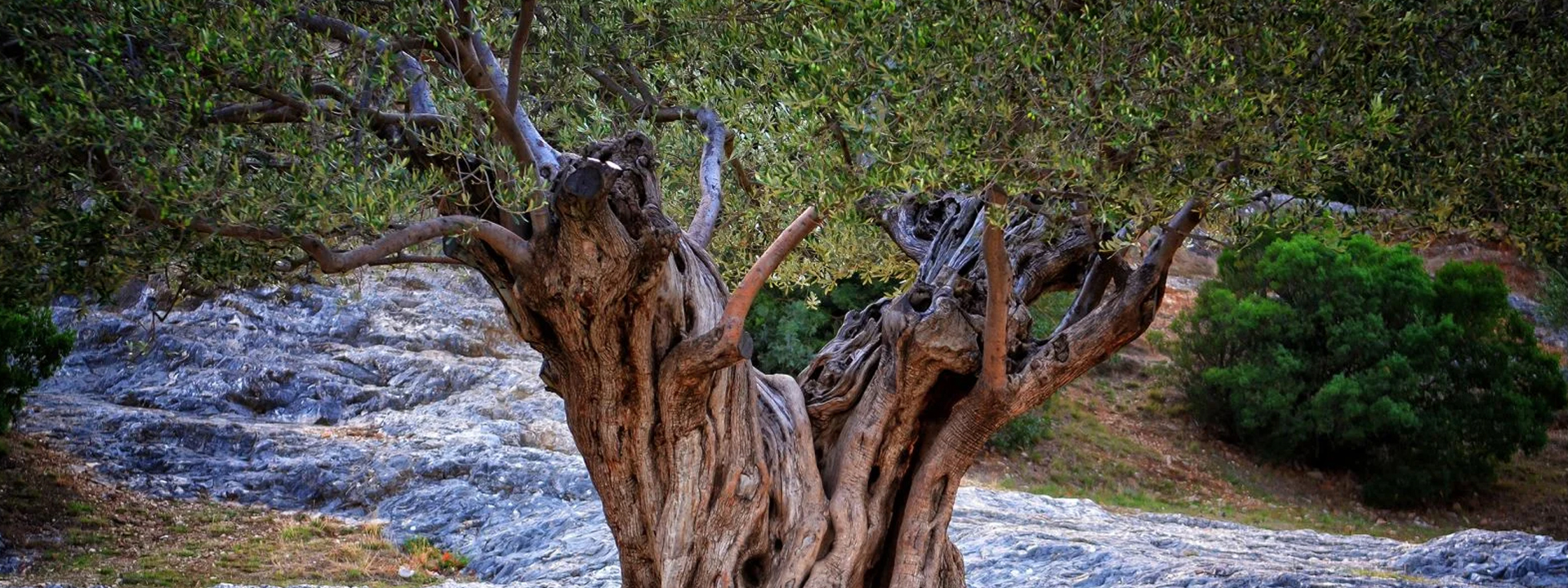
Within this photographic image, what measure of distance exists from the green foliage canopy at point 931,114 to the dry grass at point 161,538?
22.8 ft

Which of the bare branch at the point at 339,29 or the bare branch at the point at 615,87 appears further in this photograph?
the bare branch at the point at 615,87

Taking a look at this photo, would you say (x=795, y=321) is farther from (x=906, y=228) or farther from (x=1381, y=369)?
(x=906, y=228)

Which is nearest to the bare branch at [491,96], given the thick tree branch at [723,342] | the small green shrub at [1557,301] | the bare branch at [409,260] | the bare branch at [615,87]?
the bare branch at [409,260]

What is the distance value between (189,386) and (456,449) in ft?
16.6

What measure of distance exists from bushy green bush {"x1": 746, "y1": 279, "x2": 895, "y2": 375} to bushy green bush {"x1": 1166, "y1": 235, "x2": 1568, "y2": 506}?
27.0 feet

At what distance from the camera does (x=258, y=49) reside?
235 inches

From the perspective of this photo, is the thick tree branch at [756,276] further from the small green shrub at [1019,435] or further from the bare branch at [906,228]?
the small green shrub at [1019,435]

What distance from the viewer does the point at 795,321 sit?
22.5 m

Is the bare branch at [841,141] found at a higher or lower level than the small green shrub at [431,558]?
higher

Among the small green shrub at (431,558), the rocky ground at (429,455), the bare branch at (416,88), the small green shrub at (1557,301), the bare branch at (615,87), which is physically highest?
the small green shrub at (1557,301)

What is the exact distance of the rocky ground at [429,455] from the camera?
40.6 ft

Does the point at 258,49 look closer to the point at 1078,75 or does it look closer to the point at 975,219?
the point at 1078,75

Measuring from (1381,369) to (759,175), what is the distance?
66.2 feet

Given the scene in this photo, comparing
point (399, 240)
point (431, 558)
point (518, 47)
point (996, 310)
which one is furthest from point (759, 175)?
point (431, 558)
